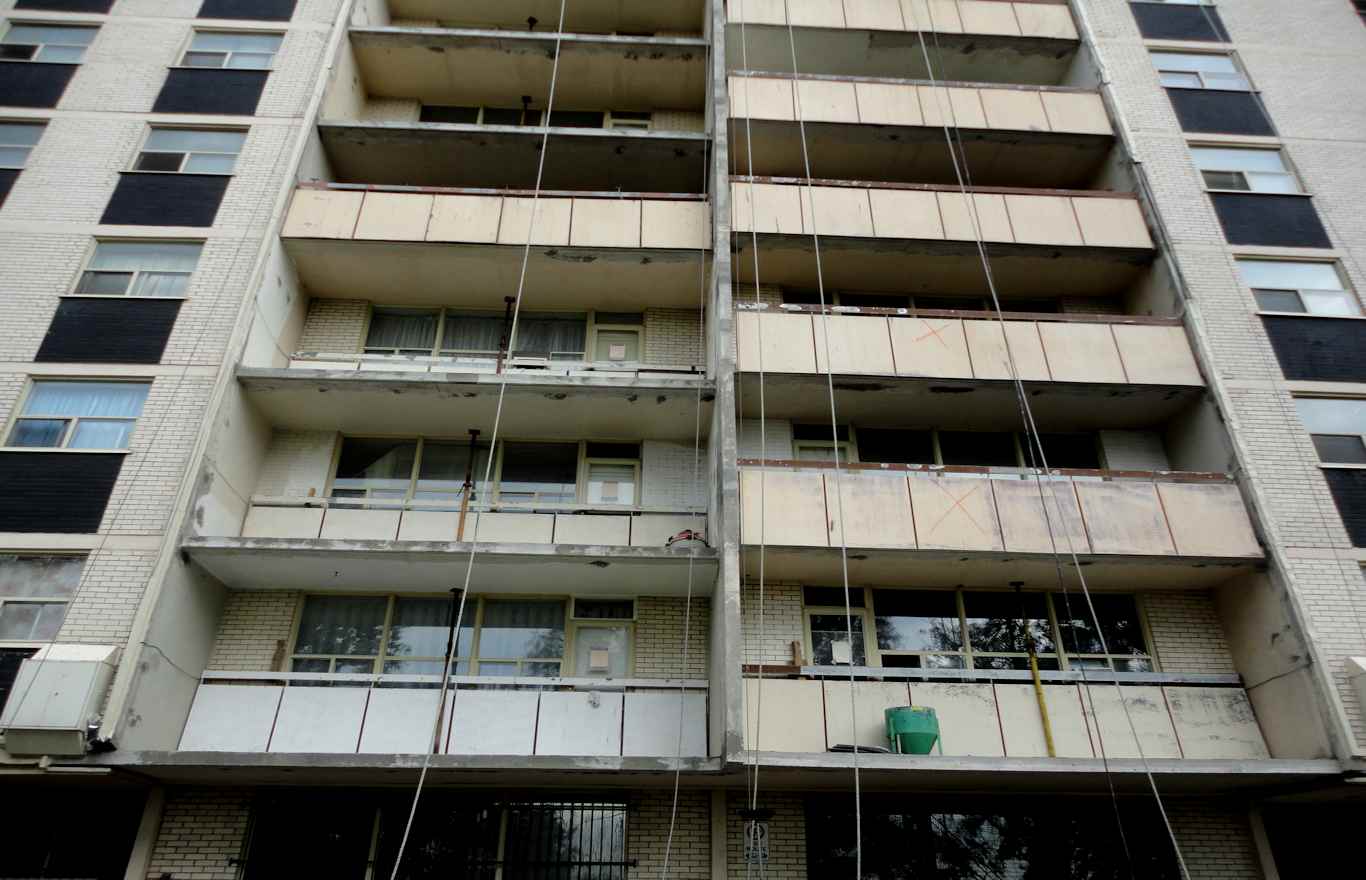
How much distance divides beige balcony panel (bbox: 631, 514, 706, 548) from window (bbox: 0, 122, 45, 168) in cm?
1172

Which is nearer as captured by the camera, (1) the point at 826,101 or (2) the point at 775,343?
(2) the point at 775,343

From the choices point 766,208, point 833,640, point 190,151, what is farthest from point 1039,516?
point 190,151

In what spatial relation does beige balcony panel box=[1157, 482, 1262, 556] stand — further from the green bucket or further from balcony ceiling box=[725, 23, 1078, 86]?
balcony ceiling box=[725, 23, 1078, 86]

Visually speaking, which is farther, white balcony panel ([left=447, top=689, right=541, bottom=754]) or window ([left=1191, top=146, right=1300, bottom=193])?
window ([left=1191, top=146, right=1300, bottom=193])

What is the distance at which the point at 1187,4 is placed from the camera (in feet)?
57.1

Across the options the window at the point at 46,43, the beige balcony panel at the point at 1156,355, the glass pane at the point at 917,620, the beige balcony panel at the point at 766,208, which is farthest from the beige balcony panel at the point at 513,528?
the window at the point at 46,43

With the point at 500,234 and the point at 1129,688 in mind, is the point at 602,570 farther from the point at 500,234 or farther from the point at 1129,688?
the point at 1129,688

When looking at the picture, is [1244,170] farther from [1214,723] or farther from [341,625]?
[341,625]

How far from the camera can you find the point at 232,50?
15953 millimetres

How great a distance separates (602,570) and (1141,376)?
26.8 feet

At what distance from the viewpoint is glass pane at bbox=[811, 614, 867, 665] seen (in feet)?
37.8

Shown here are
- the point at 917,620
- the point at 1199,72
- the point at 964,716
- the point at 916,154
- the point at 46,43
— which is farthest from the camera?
the point at 1199,72

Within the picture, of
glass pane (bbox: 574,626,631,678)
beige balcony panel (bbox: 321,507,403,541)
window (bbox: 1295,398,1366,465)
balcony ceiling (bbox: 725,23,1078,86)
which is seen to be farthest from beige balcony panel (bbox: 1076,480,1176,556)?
balcony ceiling (bbox: 725,23,1078,86)

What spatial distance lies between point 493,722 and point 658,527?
135 inches
